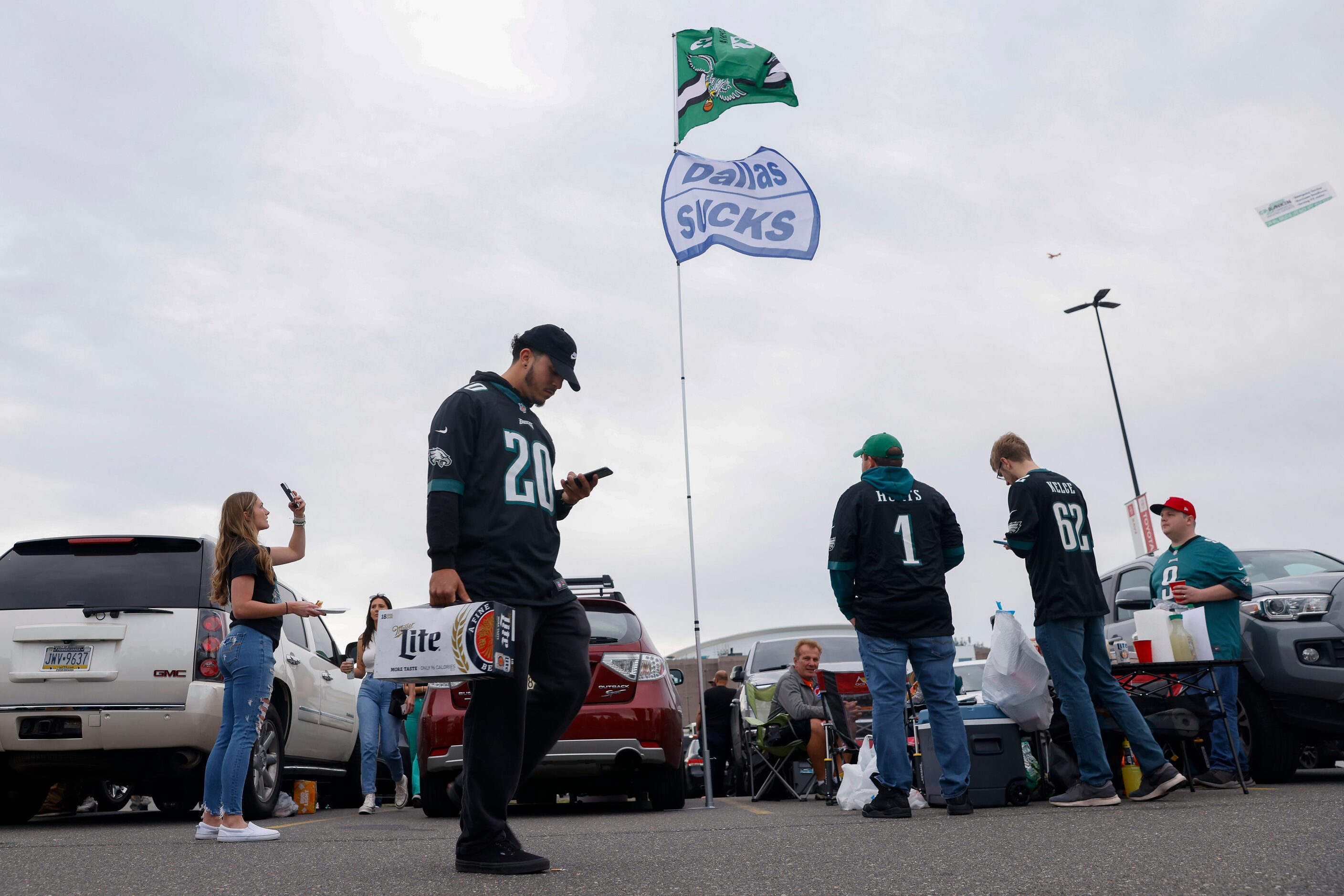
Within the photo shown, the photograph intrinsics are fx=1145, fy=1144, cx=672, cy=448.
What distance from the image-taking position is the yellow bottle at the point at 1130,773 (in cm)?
700

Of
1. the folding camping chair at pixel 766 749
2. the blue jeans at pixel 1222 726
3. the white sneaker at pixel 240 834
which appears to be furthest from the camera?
the folding camping chair at pixel 766 749

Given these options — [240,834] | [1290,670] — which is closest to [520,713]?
[240,834]

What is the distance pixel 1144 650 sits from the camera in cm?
716

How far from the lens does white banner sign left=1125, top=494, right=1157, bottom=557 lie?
23.5 m

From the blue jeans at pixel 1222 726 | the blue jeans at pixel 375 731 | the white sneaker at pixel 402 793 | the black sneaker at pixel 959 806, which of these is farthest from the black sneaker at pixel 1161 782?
the white sneaker at pixel 402 793

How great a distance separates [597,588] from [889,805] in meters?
3.16

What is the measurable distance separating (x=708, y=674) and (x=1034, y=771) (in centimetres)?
8658

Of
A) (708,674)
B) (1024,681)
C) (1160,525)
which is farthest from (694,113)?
(708,674)

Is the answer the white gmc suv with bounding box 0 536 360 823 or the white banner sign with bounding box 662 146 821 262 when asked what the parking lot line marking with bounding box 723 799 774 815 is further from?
the white banner sign with bounding box 662 146 821 262

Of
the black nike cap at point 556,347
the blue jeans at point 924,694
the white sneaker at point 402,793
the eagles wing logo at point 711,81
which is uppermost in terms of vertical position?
the eagles wing logo at point 711,81

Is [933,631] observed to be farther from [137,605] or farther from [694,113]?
[694,113]

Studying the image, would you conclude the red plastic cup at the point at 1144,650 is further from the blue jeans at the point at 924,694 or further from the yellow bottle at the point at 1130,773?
the blue jeans at the point at 924,694

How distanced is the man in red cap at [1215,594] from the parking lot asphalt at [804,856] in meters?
0.51

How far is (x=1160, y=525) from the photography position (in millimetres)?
7750
